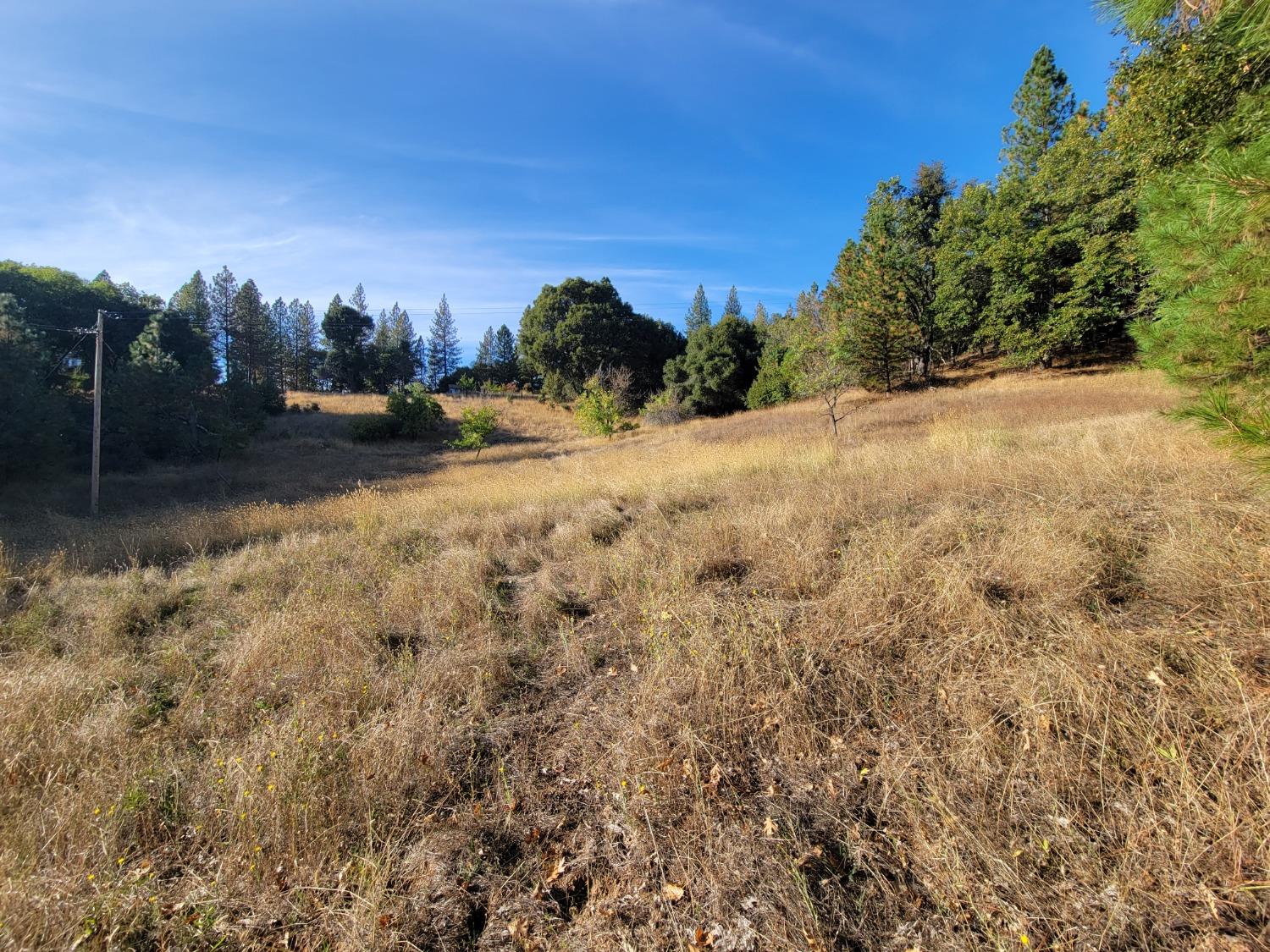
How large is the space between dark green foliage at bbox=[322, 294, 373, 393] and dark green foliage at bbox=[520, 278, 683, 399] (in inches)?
805

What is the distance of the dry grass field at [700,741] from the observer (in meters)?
1.74

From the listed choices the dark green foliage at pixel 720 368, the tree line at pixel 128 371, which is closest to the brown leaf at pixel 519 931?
the tree line at pixel 128 371

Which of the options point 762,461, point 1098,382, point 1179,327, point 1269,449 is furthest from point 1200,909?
point 1098,382

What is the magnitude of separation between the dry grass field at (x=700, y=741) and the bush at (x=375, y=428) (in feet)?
90.9

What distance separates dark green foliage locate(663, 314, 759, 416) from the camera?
33.8m

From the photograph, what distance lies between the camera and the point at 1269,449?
7.47 feet

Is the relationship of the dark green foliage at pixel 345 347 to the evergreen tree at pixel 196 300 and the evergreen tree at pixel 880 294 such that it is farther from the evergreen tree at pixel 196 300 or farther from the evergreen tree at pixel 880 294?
the evergreen tree at pixel 880 294

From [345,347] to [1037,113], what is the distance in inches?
2312

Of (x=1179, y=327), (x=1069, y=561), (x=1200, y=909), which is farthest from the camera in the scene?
(x=1179, y=327)

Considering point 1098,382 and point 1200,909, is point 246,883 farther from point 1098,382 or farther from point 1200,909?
point 1098,382

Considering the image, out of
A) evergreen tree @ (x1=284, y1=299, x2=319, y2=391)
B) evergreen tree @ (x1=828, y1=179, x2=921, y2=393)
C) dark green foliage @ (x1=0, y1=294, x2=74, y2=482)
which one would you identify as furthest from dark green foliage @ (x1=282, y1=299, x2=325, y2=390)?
evergreen tree @ (x1=828, y1=179, x2=921, y2=393)

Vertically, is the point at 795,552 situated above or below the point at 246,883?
above

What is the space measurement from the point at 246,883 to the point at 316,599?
10.6 feet

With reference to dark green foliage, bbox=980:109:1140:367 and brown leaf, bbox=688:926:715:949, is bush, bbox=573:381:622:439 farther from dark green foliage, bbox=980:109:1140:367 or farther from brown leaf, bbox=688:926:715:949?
brown leaf, bbox=688:926:715:949
